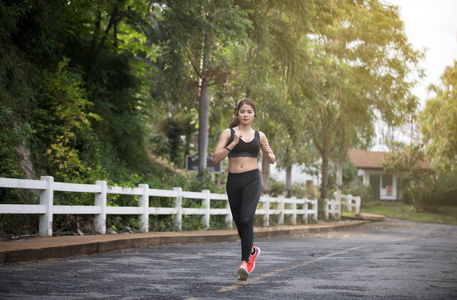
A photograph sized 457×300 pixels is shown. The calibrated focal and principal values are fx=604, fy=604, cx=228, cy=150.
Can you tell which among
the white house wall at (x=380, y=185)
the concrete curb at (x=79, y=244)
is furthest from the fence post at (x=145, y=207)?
the white house wall at (x=380, y=185)

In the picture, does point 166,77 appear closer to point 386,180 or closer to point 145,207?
point 145,207

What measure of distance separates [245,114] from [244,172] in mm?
697

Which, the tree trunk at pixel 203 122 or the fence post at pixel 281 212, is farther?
the fence post at pixel 281 212

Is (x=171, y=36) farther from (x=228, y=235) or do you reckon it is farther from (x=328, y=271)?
(x=328, y=271)

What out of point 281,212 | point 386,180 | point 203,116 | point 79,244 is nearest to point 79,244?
point 79,244

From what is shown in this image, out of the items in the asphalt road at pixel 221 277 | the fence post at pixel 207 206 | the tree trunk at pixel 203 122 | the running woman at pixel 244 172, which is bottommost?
the asphalt road at pixel 221 277

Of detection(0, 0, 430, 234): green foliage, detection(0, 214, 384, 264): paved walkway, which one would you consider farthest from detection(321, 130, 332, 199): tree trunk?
detection(0, 214, 384, 264): paved walkway

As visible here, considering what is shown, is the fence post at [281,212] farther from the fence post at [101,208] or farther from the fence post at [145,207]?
the fence post at [101,208]

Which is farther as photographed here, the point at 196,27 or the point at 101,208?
the point at 196,27

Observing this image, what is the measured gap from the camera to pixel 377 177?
64312mm

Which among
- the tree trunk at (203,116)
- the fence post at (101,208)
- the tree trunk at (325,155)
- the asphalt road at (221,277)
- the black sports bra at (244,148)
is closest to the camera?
the asphalt road at (221,277)

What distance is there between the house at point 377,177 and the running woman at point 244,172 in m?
56.2

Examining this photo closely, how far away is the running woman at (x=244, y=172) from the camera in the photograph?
7.13 m

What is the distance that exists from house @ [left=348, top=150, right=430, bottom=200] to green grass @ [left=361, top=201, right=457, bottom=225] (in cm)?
776
